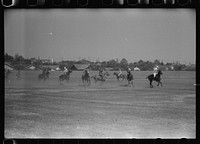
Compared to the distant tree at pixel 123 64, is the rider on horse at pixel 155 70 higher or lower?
lower

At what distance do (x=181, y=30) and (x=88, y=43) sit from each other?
1.39m

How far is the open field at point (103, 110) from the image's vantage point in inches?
173

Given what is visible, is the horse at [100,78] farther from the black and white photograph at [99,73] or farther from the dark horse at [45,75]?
the dark horse at [45,75]

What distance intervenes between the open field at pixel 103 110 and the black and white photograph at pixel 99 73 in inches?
0.6

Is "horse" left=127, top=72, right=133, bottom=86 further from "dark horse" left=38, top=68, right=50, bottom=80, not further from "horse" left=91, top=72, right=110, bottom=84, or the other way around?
"dark horse" left=38, top=68, right=50, bottom=80

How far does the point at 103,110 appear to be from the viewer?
14.5 ft

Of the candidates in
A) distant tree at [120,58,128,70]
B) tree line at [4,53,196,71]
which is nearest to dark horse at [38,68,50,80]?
tree line at [4,53,196,71]

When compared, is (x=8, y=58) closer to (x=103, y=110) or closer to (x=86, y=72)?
(x=86, y=72)

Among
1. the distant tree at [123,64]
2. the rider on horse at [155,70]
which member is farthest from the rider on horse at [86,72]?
the rider on horse at [155,70]

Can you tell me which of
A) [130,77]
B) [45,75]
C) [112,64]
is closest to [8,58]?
[45,75]

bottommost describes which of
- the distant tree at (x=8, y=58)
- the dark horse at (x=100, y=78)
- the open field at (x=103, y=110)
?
the open field at (x=103, y=110)

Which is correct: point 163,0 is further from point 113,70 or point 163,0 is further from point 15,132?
point 15,132

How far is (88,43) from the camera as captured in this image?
4.44 metres
